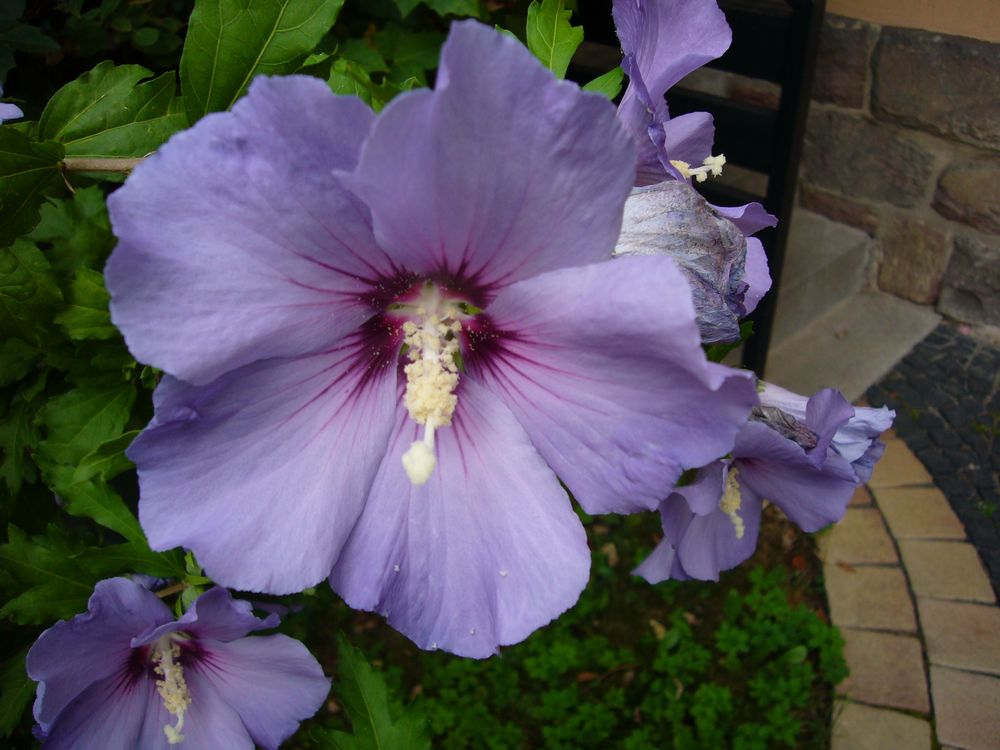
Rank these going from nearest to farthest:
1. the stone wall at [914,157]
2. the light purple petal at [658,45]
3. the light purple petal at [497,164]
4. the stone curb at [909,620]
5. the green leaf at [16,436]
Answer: the light purple petal at [497,164] → the light purple petal at [658,45] → the green leaf at [16,436] → the stone curb at [909,620] → the stone wall at [914,157]

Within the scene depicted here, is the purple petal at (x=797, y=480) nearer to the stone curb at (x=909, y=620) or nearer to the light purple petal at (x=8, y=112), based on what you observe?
the light purple petal at (x=8, y=112)

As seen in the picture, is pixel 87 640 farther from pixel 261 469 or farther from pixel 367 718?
pixel 261 469

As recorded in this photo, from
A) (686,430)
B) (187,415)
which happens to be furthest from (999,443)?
(187,415)

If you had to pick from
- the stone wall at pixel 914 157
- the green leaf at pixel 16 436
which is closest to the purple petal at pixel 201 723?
the green leaf at pixel 16 436

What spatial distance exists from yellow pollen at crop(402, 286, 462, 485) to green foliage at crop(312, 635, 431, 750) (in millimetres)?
626

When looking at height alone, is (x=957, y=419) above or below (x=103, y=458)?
below

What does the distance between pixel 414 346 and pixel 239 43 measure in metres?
0.43

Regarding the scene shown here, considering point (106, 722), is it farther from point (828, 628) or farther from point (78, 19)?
point (828, 628)

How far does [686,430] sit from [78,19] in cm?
180

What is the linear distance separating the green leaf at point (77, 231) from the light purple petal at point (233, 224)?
42 centimetres

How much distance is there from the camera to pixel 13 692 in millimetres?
1395

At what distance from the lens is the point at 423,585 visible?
916mm

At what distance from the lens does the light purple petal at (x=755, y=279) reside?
1033 millimetres

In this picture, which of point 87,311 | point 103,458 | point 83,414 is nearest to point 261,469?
point 103,458
